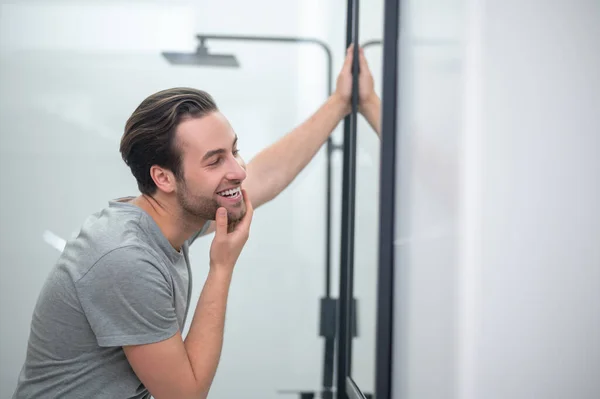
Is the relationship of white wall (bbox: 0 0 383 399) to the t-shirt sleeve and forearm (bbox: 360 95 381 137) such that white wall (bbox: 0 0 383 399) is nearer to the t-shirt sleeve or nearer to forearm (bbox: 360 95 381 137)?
forearm (bbox: 360 95 381 137)

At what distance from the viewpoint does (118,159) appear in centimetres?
145

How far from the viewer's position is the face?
3.56ft

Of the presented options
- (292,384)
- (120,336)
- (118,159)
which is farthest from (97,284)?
(292,384)

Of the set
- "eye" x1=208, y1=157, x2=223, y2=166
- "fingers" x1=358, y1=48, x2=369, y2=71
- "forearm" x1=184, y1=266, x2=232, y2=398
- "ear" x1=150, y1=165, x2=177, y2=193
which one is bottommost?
"forearm" x1=184, y1=266, x2=232, y2=398

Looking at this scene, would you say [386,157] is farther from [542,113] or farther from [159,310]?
[159,310]

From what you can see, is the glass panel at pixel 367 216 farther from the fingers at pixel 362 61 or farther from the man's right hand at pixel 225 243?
the man's right hand at pixel 225 243

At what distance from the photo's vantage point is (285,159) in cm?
132

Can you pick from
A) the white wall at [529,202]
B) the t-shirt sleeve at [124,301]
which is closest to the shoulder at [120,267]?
the t-shirt sleeve at [124,301]

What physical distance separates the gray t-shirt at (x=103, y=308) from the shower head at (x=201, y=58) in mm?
531

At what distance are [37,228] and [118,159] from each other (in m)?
0.25

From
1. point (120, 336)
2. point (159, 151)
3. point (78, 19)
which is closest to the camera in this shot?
point (120, 336)

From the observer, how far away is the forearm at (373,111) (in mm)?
1108

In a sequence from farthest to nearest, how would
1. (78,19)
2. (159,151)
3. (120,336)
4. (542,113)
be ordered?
(78,19) → (159,151) → (120,336) → (542,113)

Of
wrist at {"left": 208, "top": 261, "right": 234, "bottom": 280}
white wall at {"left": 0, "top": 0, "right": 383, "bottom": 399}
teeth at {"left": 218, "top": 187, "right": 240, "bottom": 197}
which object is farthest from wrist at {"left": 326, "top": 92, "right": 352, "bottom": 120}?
wrist at {"left": 208, "top": 261, "right": 234, "bottom": 280}
